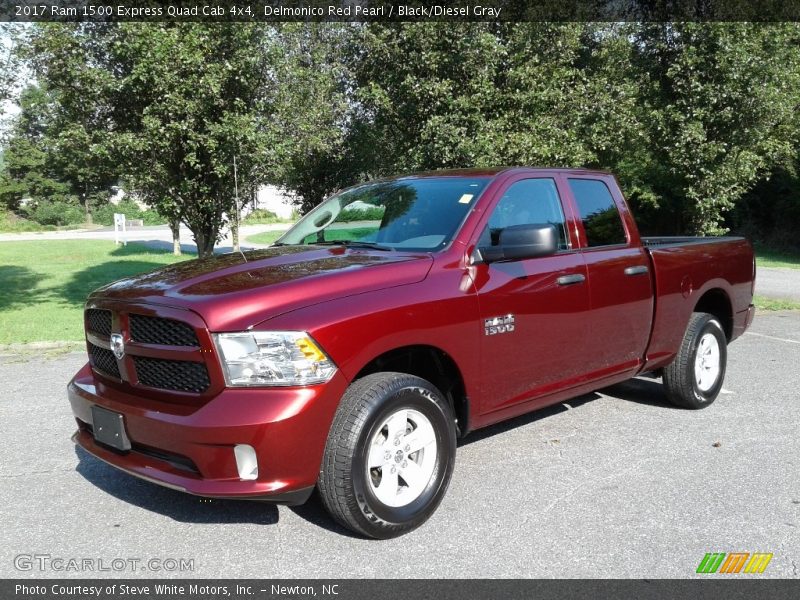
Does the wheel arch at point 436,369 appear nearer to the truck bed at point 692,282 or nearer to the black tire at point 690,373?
the truck bed at point 692,282

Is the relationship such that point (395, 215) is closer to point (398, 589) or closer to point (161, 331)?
point (161, 331)

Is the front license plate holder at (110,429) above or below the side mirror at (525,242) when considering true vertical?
below

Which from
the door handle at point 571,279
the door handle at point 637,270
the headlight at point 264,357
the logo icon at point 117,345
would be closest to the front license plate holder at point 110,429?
the logo icon at point 117,345

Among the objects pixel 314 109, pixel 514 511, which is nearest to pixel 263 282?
pixel 514 511

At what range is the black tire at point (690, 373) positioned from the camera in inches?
223

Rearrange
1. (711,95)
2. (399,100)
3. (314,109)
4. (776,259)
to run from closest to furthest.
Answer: (399,100) < (314,109) < (711,95) < (776,259)

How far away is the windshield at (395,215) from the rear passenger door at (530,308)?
24 cm

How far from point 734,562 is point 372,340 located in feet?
6.62

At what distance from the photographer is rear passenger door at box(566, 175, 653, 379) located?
15.7ft

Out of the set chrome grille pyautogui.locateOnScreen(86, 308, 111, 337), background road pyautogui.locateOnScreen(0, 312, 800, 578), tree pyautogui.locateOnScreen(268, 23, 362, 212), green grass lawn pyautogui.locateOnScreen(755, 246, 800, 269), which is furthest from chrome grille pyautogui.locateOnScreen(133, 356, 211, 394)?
green grass lawn pyautogui.locateOnScreen(755, 246, 800, 269)

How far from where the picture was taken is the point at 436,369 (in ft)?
13.2

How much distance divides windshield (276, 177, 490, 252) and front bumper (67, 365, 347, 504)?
1.26 m

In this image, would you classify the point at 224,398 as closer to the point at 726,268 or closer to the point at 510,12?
the point at 726,268

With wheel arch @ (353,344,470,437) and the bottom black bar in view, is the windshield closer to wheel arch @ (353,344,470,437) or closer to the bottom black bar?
wheel arch @ (353,344,470,437)
